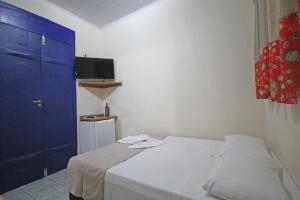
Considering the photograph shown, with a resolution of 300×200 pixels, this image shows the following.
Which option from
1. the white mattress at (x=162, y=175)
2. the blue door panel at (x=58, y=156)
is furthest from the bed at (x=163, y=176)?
the blue door panel at (x=58, y=156)

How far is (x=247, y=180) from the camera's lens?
3.00 ft

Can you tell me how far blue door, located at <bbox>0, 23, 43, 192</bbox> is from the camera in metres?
2.02

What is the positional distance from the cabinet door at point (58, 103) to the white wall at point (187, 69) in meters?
0.86

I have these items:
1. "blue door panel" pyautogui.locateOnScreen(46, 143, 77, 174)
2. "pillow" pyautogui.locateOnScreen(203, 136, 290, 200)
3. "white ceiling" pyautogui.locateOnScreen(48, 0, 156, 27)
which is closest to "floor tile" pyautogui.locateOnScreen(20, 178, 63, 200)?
"blue door panel" pyautogui.locateOnScreen(46, 143, 77, 174)

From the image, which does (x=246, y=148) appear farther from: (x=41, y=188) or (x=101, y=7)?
(x=101, y=7)

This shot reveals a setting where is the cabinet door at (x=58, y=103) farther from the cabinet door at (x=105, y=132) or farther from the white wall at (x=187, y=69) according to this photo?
the white wall at (x=187, y=69)

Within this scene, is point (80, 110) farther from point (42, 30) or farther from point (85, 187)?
point (85, 187)

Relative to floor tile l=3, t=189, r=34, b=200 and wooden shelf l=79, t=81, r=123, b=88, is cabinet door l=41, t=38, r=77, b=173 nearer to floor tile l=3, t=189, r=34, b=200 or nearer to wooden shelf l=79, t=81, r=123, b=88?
wooden shelf l=79, t=81, r=123, b=88

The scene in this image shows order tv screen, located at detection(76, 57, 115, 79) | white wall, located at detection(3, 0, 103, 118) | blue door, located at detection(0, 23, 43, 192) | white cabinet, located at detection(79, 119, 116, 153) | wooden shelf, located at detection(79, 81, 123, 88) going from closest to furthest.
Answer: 1. blue door, located at detection(0, 23, 43, 192)
2. white wall, located at detection(3, 0, 103, 118)
3. white cabinet, located at detection(79, 119, 116, 153)
4. tv screen, located at detection(76, 57, 115, 79)
5. wooden shelf, located at detection(79, 81, 123, 88)

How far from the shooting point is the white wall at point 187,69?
205cm

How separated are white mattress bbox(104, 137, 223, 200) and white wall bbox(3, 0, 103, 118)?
2008mm

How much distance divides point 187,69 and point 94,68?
1821 mm

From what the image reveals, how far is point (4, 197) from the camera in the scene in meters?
1.93

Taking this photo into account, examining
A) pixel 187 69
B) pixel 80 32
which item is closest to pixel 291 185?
pixel 187 69
